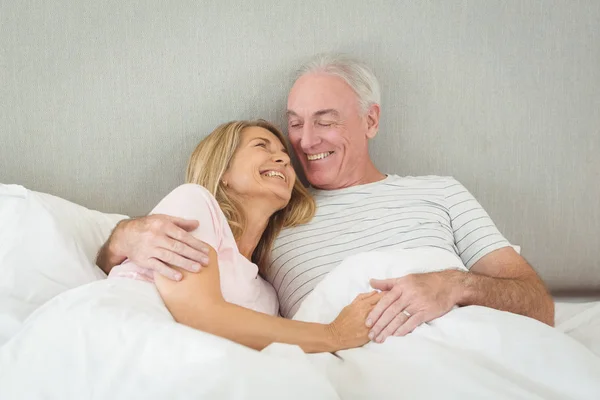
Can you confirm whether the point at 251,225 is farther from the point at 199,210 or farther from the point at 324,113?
the point at 324,113

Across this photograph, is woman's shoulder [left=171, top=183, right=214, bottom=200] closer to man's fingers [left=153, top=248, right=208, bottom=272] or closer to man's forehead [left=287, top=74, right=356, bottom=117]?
man's fingers [left=153, top=248, right=208, bottom=272]

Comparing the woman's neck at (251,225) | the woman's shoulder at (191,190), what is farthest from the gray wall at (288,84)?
Result: the woman's shoulder at (191,190)

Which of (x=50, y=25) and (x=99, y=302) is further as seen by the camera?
(x=50, y=25)

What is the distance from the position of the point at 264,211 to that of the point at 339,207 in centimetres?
Result: 25

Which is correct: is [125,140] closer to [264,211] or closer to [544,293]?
[264,211]

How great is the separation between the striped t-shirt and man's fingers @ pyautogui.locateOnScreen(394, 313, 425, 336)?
0.33 metres

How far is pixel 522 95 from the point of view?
184 cm

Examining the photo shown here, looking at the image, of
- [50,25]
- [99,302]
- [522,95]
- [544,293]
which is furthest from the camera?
[522,95]

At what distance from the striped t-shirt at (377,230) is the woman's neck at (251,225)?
9cm

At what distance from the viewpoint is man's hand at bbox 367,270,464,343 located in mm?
1194

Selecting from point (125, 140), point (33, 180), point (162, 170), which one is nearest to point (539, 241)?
point (162, 170)

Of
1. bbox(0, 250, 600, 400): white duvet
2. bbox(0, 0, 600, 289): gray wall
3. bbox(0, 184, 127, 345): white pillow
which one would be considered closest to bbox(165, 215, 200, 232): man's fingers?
bbox(0, 250, 600, 400): white duvet

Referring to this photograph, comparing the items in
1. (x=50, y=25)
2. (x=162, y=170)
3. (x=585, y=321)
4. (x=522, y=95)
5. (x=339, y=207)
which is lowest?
(x=585, y=321)

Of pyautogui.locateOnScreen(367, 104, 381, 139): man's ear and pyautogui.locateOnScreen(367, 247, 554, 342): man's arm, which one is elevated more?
pyautogui.locateOnScreen(367, 104, 381, 139): man's ear
